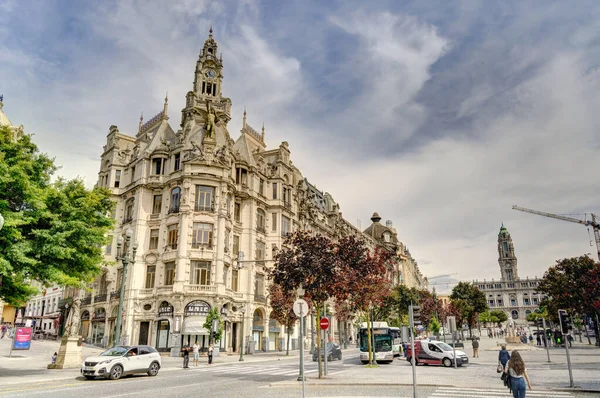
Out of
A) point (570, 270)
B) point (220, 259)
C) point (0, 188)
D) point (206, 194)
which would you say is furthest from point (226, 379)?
point (570, 270)

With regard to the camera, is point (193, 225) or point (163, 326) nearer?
point (163, 326)

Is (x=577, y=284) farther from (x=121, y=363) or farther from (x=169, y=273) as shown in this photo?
(x=121, y=363)

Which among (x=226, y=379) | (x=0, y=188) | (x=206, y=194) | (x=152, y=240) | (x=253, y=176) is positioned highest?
(x=253, y=176)

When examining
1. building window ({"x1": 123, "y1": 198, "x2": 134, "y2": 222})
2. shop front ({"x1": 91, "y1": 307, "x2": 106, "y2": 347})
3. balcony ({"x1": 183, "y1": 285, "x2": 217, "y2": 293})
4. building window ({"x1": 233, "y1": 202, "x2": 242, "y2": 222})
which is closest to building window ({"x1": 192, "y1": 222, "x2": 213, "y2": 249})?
balcony ({"x1": 183, "y1": 285, "x2": 217, "y2": 293})

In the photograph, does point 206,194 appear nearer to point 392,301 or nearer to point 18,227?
point 18,227

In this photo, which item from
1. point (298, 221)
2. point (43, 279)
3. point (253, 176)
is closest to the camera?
point (43, 279)

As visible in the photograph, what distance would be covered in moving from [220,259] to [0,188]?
2623 centimetres

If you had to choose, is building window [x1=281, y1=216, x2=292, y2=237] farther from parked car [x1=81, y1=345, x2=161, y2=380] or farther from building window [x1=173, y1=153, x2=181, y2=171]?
parked car [x1=81, y1=345, x2=161, y2=380]

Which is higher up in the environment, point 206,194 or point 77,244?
point 206,194

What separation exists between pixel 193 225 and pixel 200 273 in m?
4.79

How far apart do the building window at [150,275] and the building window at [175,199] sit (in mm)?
6030

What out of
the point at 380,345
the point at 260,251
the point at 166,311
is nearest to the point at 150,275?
the point at 166,311

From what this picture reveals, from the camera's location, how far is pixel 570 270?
48.5m

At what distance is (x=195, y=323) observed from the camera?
4084 centimetres
